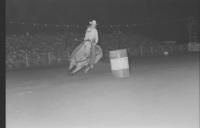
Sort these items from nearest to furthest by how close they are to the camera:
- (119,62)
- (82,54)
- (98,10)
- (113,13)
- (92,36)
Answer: (119,62) < (92,36) < (82,54) < (98,10) < (113,13)

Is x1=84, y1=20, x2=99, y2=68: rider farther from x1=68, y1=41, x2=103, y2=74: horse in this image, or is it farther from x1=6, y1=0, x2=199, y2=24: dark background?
x1=6, y1=0, x2=199, y2=24: dark background

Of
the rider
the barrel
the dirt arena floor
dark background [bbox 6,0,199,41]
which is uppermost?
dark background [bbox 6,0,199,41]

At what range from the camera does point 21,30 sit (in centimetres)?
1501

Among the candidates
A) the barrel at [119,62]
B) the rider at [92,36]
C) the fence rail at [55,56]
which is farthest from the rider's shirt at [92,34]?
the fence rail at [55,56]

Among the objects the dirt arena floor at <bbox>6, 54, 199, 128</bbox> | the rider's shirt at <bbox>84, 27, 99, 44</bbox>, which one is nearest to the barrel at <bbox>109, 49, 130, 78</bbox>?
the dirt arena floor at <bbox>6, 54, 199, 128</bbox>

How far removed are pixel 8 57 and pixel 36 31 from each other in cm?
220

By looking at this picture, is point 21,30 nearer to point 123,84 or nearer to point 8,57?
point 8,57

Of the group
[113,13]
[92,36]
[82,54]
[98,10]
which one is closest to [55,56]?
[98,10]

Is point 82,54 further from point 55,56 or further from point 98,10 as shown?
point 98,10

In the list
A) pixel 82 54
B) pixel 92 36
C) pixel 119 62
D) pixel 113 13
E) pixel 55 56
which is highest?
pixel 113 13

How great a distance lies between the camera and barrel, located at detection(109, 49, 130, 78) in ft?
24.5

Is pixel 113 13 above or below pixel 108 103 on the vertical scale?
above

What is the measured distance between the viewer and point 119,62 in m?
7.60

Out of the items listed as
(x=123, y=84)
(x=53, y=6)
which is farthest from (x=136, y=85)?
(x=53, y=6)
